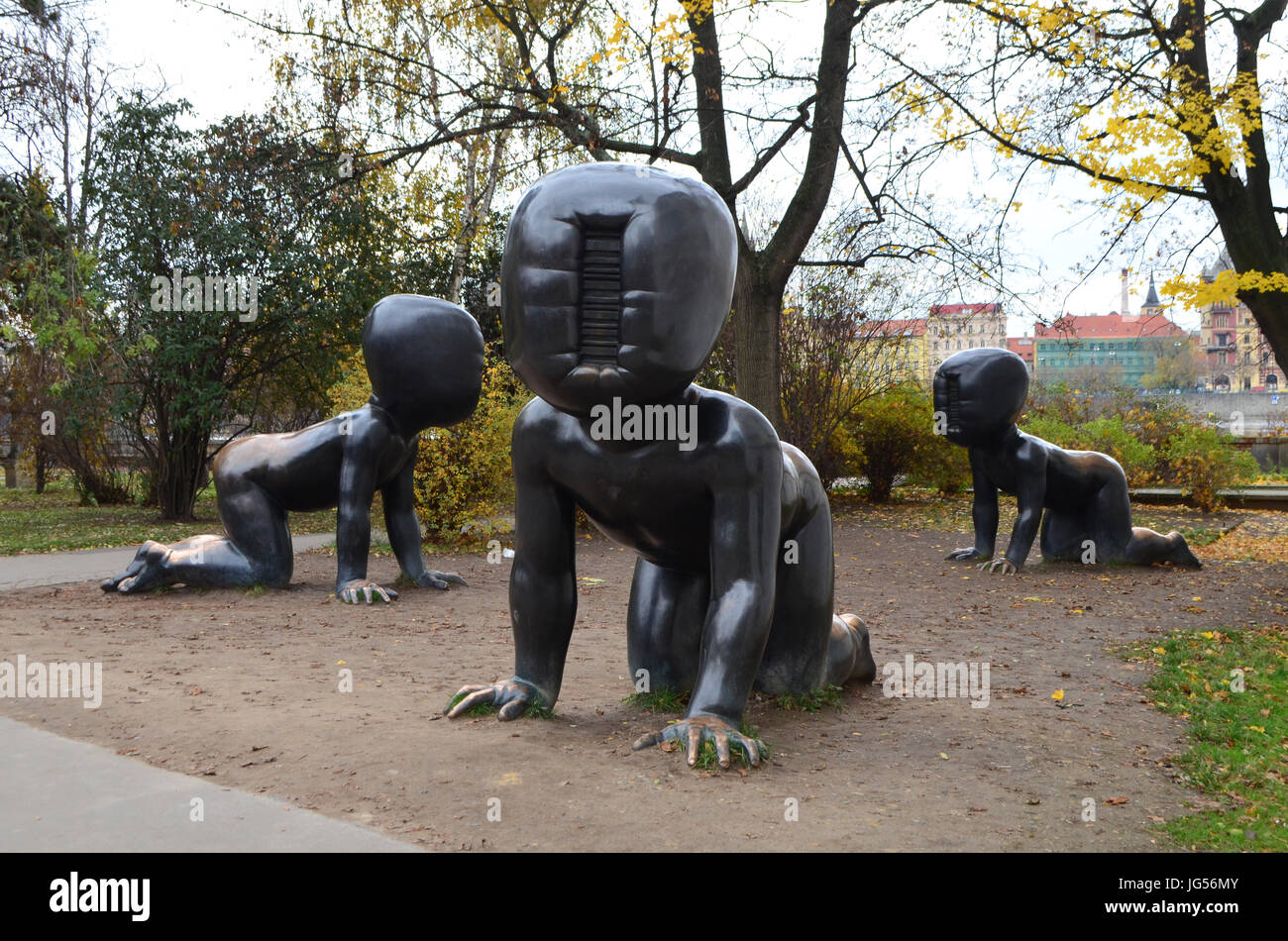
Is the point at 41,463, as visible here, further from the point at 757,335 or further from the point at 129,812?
the point at 129,812

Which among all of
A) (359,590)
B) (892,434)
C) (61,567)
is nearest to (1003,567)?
(359,590)

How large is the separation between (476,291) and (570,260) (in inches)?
833

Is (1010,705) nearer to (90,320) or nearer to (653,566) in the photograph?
(653,566)

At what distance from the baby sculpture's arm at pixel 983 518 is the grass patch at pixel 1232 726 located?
3471 mm

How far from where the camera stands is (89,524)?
611 inches

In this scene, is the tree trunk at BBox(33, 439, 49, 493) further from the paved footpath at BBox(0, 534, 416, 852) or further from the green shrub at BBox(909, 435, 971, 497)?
the paved footpath at BBox(0, 534, 416, 852)

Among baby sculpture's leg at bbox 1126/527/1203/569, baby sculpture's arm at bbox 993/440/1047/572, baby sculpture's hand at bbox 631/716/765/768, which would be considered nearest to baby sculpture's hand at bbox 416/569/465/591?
baby sculpture's hand at bbox 631/716/765/768

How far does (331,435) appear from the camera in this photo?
25.6 ft

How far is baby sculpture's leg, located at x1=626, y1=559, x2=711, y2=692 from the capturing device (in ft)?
13.7

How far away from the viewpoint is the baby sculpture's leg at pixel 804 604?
4.14 m

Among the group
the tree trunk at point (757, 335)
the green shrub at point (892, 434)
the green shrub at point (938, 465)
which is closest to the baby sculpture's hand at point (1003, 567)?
the tree trunk at point (757, 335)

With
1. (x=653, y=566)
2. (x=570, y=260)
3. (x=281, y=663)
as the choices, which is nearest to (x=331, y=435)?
(x=281, y=663)

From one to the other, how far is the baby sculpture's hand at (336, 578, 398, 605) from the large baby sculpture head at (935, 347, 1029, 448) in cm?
543

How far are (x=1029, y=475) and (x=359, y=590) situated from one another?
6.18 metres
